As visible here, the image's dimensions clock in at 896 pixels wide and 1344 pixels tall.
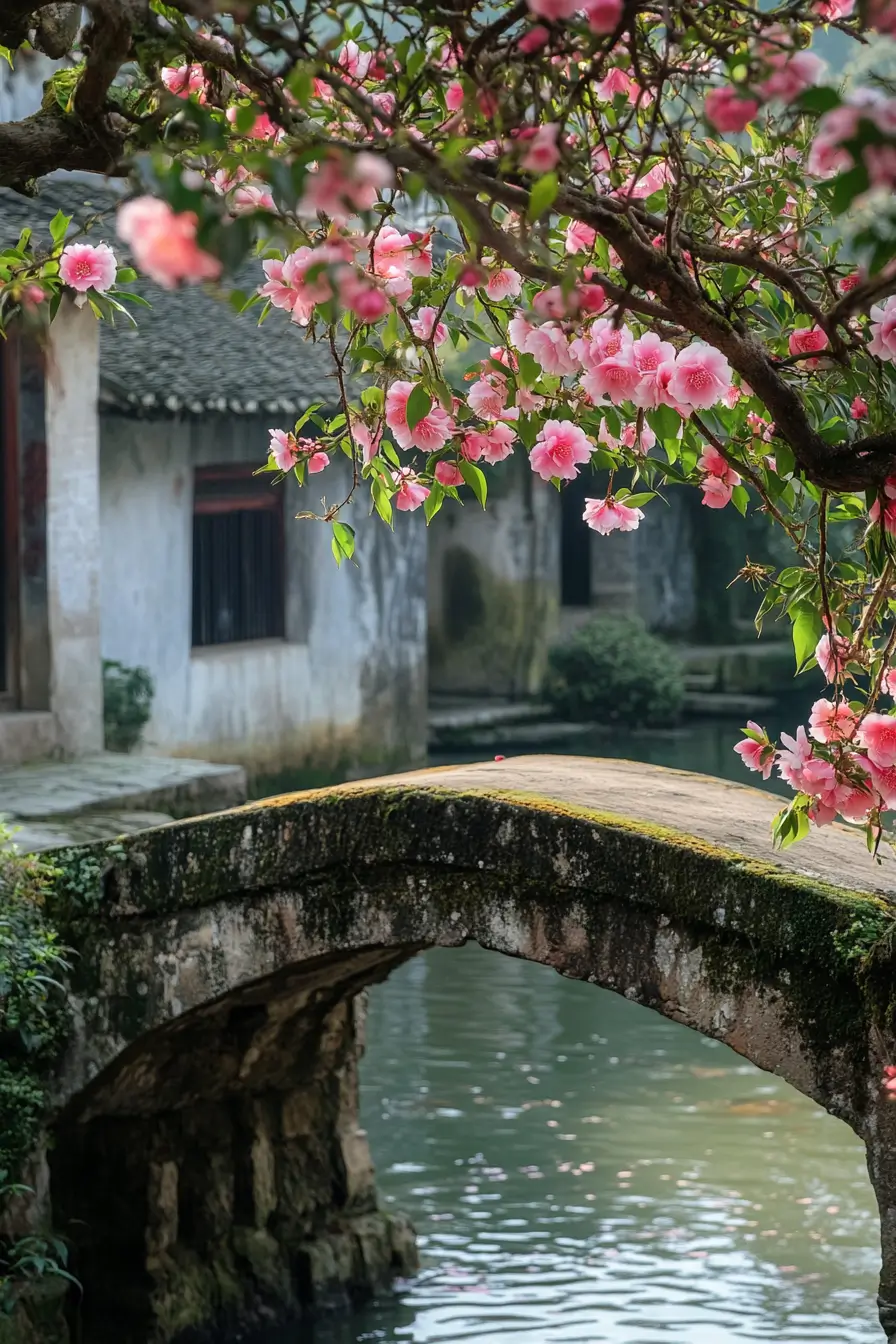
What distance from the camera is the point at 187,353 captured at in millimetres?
15023

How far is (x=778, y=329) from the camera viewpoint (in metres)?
4.73

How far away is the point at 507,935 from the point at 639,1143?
400 centimetres

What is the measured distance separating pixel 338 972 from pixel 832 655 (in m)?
2.69

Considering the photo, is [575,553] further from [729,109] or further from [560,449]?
[729,109]

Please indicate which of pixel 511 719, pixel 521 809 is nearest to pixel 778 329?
pixel 521 809

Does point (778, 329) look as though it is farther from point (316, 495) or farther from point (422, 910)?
point (316, 495)

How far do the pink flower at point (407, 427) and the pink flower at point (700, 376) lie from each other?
0.77 m

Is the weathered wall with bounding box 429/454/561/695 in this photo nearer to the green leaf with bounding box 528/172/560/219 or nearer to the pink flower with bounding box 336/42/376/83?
the pink flower with bounding box 336/42/376/83

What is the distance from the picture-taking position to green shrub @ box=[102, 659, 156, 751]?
47.9 feet

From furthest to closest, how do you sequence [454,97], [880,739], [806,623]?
[806,623] → [880,739] → [454,97]

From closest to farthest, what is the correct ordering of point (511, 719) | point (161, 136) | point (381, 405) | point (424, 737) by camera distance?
point (161, 136), point (381, 405), point (424, 737), point (511, 719)

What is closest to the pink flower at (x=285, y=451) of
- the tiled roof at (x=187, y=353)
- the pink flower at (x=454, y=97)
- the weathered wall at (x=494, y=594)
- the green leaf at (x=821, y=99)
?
the pink flower at (x=454, y=97)

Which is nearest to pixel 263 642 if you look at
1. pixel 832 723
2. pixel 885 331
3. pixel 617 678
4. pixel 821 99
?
pixel 617 678

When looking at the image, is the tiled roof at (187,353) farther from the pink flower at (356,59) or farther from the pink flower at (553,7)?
the pink flower at (553,7)
